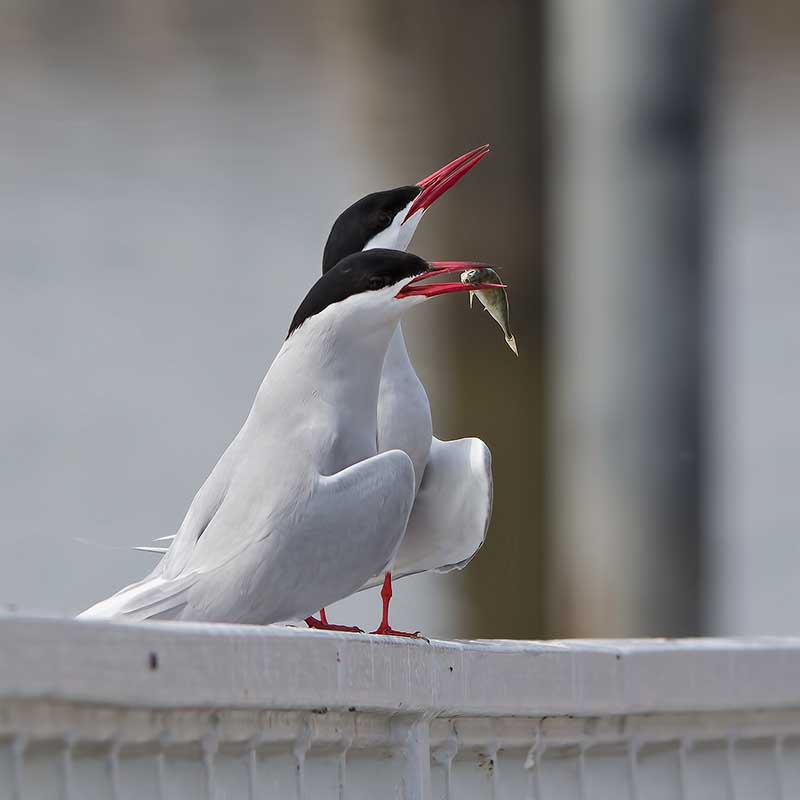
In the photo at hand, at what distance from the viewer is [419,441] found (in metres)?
1.92

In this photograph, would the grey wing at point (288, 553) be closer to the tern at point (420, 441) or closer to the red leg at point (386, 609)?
the red leg at point (386, 609)

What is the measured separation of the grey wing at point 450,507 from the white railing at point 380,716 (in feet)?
0.74

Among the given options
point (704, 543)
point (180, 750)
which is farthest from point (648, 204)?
point (180, 750)

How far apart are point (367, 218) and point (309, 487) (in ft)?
1.37

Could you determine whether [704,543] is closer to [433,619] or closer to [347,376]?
[347,376]

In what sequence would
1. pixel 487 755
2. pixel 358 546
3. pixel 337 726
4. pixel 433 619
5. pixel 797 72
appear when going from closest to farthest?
pixel 337 726
pixel 487 755
pixel 358 546
pixel 433 619
pixel 797 72

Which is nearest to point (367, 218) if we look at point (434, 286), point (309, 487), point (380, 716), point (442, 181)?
point (442, 181)

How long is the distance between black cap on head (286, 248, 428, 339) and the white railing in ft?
1.26

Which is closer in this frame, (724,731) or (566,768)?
(566,768)

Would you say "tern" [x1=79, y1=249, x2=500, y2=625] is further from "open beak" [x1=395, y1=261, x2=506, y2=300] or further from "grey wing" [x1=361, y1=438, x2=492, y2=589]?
"grey wing" [x1=361, y1=438, x2=492, y2=589]

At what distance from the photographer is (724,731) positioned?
5.55 feet

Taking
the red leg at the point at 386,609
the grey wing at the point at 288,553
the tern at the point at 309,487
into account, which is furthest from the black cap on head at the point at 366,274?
the red leg at the point at 386,609

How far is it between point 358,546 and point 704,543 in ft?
3.88

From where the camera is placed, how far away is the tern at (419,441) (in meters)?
1.91
